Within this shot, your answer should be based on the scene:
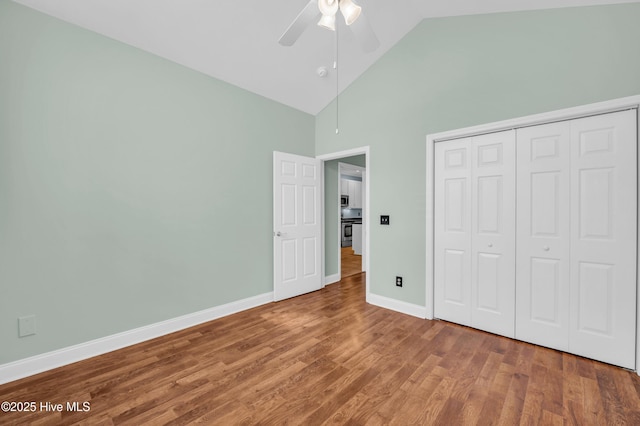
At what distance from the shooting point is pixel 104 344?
2.46 metres

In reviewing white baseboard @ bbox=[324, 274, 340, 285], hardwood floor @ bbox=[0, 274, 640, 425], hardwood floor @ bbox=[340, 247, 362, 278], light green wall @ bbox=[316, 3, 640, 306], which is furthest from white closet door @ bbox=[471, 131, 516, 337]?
hardwood floor @ bbox=[340, 247, 362, 278]

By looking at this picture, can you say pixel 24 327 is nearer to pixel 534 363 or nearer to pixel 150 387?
pixel 150 387

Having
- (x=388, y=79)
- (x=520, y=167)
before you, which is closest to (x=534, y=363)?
(x=520, y=167)

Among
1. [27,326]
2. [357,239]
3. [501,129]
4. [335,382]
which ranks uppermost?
[501,129]

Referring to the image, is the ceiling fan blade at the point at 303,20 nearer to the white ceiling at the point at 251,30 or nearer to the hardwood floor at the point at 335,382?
the white ceiling at the point at 251,30

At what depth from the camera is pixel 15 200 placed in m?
2.10

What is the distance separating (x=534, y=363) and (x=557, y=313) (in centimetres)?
53

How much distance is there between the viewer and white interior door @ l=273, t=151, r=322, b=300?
3.79 m

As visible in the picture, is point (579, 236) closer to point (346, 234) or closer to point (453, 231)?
point (453, 231)

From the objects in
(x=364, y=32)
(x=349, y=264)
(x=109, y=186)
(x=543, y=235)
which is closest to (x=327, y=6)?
(x=364, y=32)

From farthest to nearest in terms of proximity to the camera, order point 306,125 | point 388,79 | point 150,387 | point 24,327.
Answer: point 306,125 < point 388,79 < point 24,327 < point 150,387

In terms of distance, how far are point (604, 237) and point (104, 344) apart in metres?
4.37

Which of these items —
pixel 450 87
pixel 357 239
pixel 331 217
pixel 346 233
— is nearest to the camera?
pixel 450 87

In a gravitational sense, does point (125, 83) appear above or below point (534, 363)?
above
